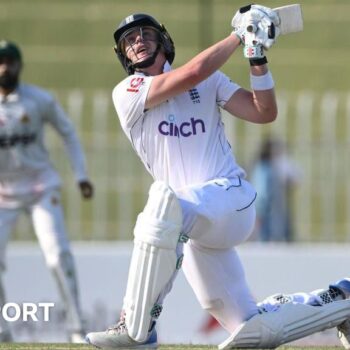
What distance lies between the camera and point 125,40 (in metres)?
6.42

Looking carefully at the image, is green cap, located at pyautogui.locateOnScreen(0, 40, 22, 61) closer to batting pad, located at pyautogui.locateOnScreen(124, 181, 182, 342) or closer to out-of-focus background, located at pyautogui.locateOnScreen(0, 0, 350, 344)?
out-of-focus background, located at pyautogui.locateOnScreen(0, 0, 350, 344)

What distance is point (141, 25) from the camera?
638cm

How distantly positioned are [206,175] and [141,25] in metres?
0.76

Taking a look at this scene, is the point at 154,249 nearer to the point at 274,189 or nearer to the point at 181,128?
the point at 181,128

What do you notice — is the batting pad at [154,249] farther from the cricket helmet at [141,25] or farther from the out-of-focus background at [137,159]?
the out-of-focus background at [137,159]

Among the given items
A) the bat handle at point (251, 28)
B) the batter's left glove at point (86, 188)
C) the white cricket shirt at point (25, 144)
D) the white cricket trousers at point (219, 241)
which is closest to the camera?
the white cricket trousers at point (219, 241)

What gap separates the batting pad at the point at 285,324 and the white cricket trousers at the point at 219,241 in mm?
124

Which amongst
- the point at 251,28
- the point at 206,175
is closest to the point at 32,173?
the point at 206,175

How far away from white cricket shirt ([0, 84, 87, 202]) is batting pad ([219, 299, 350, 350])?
3944 mm

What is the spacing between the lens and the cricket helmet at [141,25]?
6371 mm

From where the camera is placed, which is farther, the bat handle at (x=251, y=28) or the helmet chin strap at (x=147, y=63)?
the helmet chin strap at (x=147, y=63)

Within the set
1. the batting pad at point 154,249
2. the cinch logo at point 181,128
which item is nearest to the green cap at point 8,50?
the cinch logo at point 181,128

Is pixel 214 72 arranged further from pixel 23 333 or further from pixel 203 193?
pixel 23 333

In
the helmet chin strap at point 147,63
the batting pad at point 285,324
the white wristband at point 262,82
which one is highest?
the helmet chin strap at point 147,63
